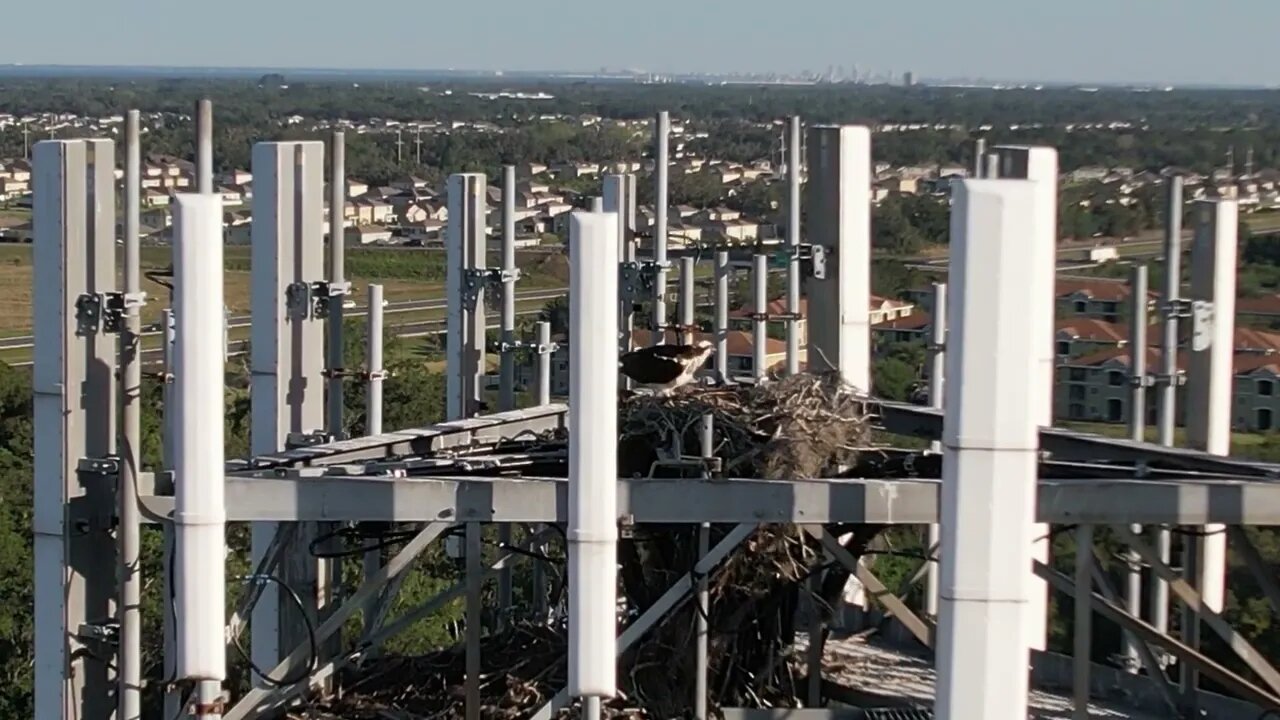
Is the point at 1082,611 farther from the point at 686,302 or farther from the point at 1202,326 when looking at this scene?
the point at 686,302

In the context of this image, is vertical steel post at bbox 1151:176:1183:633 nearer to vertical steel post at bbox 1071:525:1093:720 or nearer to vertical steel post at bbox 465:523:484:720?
vertical steel post at bbox 1071:525:1093:720

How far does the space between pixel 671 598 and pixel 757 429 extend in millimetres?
854

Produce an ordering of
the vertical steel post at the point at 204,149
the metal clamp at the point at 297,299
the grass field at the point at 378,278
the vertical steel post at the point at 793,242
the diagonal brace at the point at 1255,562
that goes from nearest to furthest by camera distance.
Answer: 1. the vertical steel post at the point at 204,149
2. the diagonal brace at the point at 1255,562
3. the metal clamp at the point at 297,299
4. the vertical steel post at the point at 793,242
5. the grass field at the point at 378,278

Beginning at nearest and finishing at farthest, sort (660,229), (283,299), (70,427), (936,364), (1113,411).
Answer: (70,427) → (283,299) → (660,229) → (936,364) → (1113,411)

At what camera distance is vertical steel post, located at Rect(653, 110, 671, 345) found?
42.5 feet

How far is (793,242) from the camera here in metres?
12.1

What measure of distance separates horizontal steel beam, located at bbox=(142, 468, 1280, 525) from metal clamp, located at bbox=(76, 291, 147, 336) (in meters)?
1.10

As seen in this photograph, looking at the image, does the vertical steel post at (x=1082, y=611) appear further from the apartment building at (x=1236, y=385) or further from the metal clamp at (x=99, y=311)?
the apartment building at (x=1236, y=385)

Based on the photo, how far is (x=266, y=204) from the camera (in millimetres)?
11344

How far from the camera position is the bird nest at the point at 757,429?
29.9 ft

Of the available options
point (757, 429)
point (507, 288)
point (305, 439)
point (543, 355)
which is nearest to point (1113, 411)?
point (543, 355)

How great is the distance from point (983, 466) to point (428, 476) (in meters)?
2.49

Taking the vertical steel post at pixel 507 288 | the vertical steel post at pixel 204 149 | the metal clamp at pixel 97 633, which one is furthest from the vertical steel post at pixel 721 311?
the vertical steel post at pixel 204 149

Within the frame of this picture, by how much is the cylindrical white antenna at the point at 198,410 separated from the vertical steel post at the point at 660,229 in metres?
5.07
